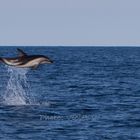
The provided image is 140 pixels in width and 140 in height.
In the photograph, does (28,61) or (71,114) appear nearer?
(28,61)

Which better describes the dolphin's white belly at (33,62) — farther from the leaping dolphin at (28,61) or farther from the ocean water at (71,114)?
the ocean water at (71,114)

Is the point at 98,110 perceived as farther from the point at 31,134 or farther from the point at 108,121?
the point at 31,134

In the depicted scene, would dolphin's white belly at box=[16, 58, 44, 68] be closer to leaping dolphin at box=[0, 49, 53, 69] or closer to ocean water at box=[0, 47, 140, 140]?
leaping dolphin at box=[0, 49, 53, 69]

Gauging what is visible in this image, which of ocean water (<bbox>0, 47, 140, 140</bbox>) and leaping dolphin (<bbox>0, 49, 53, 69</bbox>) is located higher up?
leaping dolphin (<bbox>0, 49, 53, 69</bbox>)

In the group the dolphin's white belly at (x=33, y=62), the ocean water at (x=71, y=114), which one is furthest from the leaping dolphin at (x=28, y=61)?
the ocean water at (x=71, y=114)

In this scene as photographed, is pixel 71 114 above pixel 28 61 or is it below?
below

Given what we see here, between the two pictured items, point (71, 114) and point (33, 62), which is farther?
point (71, 114)

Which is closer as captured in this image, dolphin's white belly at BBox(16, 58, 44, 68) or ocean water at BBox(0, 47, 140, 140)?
dolphin's white belly at BBox(16, 58, 44, 68)

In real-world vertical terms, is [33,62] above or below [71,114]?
above

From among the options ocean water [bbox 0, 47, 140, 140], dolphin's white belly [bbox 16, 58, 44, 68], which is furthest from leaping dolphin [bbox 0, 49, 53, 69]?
ocean water [bbox 0, 47, 140, 140]

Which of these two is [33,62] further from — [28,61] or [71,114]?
[71,114]

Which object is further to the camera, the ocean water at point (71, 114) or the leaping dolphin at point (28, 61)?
the ocean water at point (71, 114)

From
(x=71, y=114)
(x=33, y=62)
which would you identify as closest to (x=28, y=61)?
(x=33, y=62)

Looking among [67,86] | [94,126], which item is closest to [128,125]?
[94,126]
